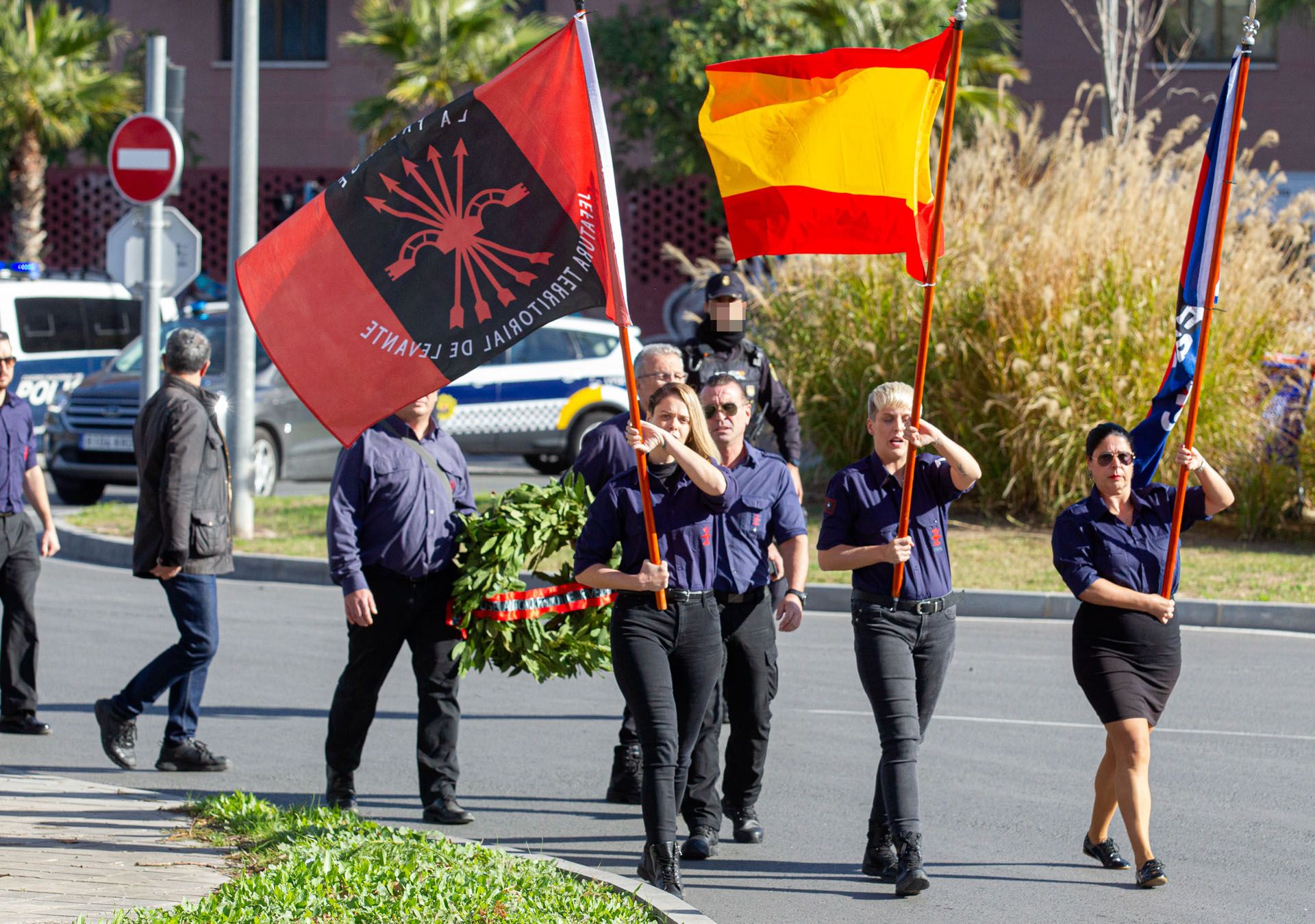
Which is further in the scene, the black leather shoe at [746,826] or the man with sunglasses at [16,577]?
the man with sunglasses at [16,577]

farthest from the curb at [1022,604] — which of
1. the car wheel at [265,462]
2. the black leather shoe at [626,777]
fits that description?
the black leather shoe at [626,777]

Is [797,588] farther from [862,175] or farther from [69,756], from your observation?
[69,756]

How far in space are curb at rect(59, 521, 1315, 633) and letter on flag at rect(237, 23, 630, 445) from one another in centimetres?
579

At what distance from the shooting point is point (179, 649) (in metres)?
6.93

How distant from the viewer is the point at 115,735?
7.01m

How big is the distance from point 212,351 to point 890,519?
12929mm

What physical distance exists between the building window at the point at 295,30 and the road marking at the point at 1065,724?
2512 centimetres

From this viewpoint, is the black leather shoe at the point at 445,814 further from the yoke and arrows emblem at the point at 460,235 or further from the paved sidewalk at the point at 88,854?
the yoke and arrows emblem at the point at 460,235

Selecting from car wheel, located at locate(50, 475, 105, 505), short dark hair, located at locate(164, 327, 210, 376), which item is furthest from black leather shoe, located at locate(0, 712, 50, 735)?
car wheel, located at locate(50, 475, 105, 505)

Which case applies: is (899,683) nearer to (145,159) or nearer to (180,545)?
(180,545)

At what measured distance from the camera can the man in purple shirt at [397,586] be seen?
247 inches

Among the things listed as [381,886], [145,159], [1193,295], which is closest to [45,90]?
[145,159]

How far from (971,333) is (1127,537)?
9535mm

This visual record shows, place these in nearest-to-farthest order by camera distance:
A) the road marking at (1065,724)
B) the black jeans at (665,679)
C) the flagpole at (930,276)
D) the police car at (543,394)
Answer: the flagpole at (930,276) < the black jeans at (665,679) < the road marking at (1065,724) < the police car at (543,394)
